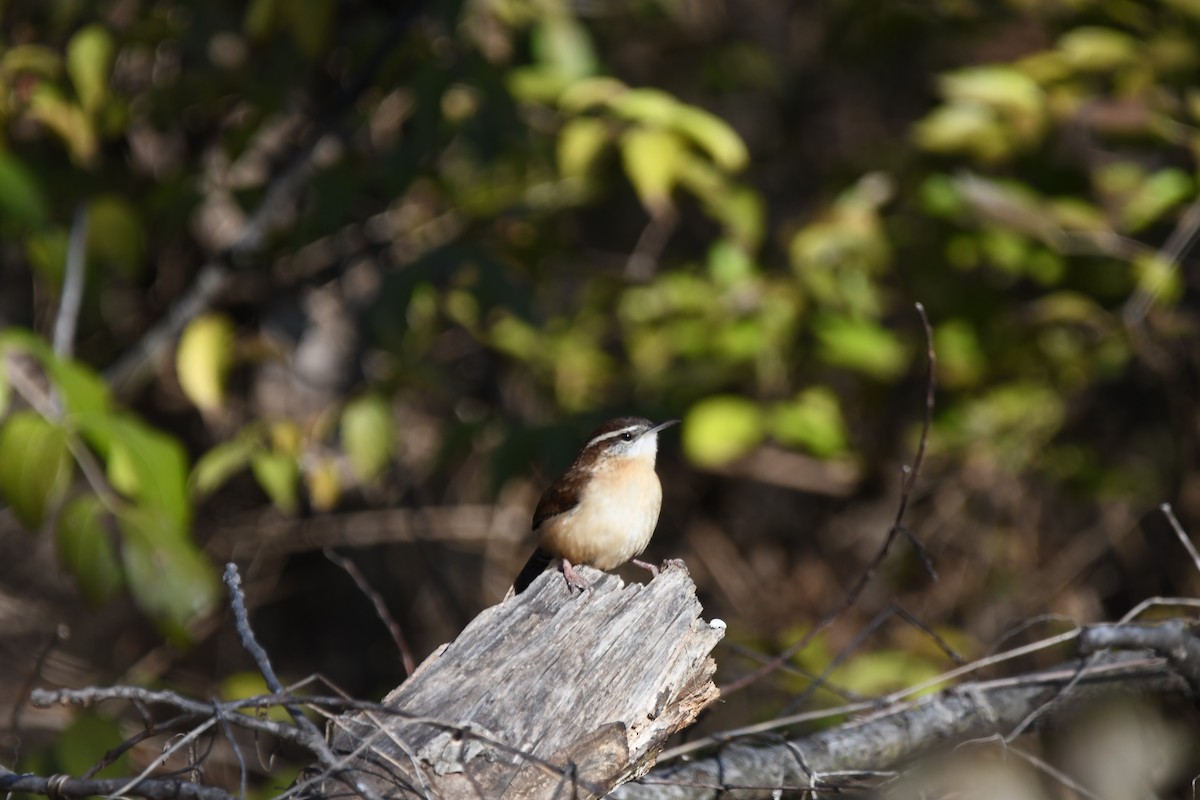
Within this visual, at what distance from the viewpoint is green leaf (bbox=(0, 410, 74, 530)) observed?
389cm

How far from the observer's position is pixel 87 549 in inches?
156

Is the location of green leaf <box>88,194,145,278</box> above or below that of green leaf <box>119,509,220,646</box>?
above

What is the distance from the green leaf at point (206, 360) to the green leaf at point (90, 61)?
118 cm

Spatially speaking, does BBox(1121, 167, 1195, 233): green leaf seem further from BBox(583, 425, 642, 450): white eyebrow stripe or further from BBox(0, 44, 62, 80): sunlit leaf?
BBox(0, 44, 62, 80): sunlit leaf

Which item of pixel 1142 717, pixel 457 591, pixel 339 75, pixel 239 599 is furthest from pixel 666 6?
pixel 239 599

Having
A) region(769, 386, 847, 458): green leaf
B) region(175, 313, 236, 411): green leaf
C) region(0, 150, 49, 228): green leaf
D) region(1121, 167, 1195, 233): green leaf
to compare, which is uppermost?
region(0, 150, 49, 228): green leaf

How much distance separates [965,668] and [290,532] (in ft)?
17.5

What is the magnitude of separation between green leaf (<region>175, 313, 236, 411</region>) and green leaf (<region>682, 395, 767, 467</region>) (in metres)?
2.35

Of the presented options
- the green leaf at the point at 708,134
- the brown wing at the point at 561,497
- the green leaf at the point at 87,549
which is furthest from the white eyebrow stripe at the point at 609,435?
the green leaf at the point at 87,549

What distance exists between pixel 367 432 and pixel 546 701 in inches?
128

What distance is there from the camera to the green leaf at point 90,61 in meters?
5.31

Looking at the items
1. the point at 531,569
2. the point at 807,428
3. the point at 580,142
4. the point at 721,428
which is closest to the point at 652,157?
the point at 580,142

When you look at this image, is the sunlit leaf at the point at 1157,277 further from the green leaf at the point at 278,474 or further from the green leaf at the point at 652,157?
the green leaf at the point at 278,474

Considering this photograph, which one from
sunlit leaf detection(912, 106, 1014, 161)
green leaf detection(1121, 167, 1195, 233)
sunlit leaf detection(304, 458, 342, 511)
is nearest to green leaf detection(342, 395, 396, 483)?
sunlit leaf detection(304, 458, 342, 511)
